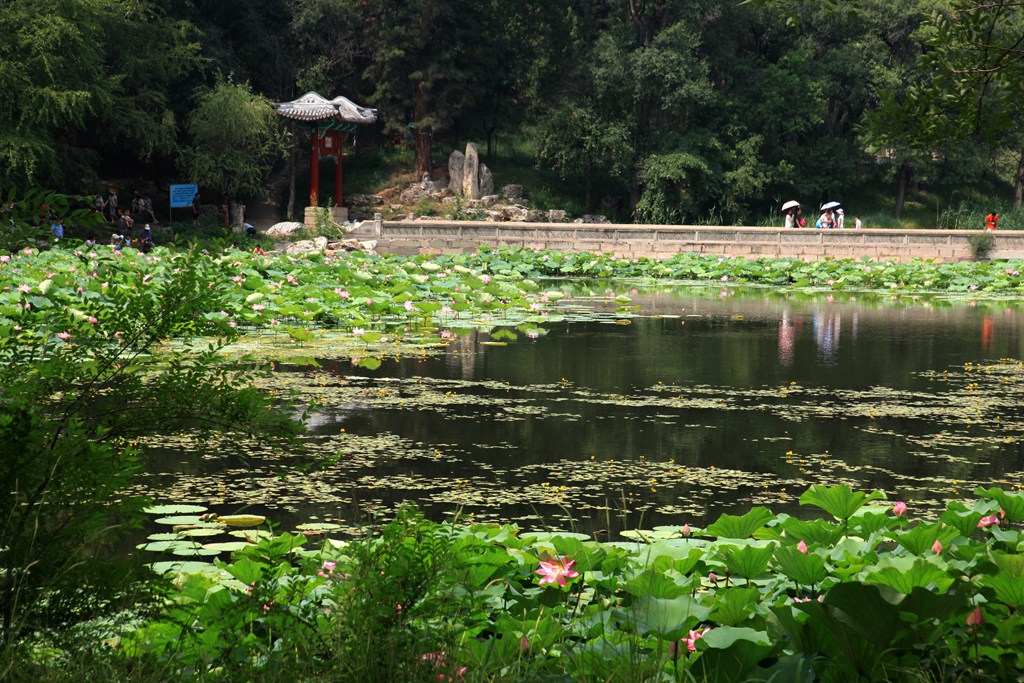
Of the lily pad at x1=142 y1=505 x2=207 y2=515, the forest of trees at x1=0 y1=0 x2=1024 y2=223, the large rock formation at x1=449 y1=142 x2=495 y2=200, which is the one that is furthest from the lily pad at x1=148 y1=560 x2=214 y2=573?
the large rock formation at x1=449 y1=142 x2=495 y2=200

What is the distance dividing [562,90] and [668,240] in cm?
1218

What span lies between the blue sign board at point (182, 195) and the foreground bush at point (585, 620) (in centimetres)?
2419

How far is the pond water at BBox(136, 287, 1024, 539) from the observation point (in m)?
5.25

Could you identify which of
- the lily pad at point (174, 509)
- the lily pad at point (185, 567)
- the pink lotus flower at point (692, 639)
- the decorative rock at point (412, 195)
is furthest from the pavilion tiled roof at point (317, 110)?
the pink lotus flower at point (692, 639)

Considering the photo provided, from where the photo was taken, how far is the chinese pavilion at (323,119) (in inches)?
1110

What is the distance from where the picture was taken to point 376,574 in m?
2.77

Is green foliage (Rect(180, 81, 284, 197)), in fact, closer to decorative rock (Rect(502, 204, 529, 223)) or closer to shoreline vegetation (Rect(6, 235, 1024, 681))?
decorative rock (Rect(502, 204, 529, 223))

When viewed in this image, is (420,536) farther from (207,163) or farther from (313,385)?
(207,163)

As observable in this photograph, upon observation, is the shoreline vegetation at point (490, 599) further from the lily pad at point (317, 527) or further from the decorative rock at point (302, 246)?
the decorative rock at point (302, 246)

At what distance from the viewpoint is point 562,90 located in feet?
118

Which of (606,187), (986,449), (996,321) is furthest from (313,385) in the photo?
(606,187)

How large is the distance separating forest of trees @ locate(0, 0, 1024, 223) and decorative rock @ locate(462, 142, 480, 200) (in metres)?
1.80

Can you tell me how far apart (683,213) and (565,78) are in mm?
5986

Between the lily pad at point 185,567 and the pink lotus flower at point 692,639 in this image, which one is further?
the lily pad at point 185,567
